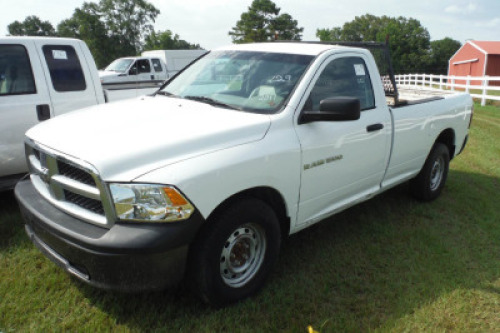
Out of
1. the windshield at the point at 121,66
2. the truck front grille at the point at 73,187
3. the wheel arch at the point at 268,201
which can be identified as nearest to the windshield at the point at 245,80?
the wheel arch at the point at 268,201

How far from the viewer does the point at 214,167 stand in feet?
8.48

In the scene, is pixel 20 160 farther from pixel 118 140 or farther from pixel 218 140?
pixel 218 140

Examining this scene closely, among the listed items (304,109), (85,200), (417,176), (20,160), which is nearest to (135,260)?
(85,200)

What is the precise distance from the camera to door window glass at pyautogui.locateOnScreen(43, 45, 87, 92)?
16.2 ft

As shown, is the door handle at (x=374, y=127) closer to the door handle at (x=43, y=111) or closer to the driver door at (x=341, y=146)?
the driver door at (x=341, y=146)

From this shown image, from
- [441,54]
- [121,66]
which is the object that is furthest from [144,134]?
[441,54]

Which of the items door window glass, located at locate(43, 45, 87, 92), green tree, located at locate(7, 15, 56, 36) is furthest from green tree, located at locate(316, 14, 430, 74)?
door window glass, located at locate(43, 45, 87, 92)

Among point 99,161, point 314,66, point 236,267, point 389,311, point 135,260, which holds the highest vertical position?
point 314,66

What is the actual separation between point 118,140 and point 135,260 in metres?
0.76

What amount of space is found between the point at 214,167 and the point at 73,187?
2.89 ft

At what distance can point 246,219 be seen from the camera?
2.84m

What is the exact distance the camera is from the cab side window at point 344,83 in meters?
3.42

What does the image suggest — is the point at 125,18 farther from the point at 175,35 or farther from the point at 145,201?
the point at 145,201

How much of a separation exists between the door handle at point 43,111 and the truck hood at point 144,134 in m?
1.66
